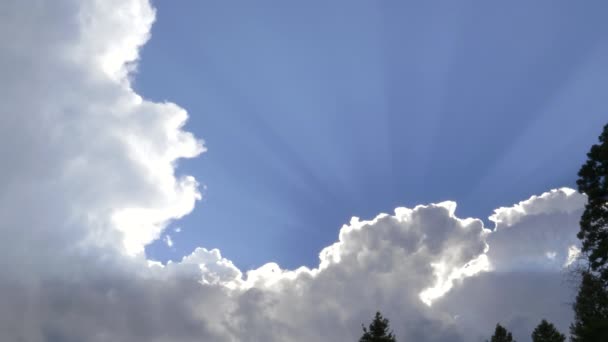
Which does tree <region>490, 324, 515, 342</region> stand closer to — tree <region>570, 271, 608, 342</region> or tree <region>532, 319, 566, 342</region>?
tree <region>532, 319, 566, 342</region>

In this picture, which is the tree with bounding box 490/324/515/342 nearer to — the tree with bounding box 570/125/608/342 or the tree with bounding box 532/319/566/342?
the tree with bounding box 532/319/566/342

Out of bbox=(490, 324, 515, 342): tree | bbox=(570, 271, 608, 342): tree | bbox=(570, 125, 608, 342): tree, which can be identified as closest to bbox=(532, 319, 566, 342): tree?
bbox=(490, 324, 515, 342): tree

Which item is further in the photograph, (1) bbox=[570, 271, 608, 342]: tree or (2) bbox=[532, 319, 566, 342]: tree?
(2) bbox=[532, 319, 566, 342]: tree

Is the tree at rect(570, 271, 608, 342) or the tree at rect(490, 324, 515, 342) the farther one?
the tree at rect(490, 324, 515, 342)

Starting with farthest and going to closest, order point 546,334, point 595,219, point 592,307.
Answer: point 546,334, point 592,307, point 595,219

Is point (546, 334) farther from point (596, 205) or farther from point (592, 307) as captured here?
point (596, 205)

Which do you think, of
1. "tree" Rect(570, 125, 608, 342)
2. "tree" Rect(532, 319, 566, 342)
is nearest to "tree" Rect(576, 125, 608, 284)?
"tree" Rect(570, 125, 608, 342)

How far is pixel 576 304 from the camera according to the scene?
31.8 meters

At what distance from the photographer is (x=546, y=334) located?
44.6m

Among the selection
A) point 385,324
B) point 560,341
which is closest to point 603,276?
point 385,324

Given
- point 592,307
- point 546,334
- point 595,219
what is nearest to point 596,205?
point 595,219

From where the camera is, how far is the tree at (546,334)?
144 feet

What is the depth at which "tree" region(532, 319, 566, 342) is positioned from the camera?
4400 centimetres

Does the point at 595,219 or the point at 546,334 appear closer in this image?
the point at 595,219
